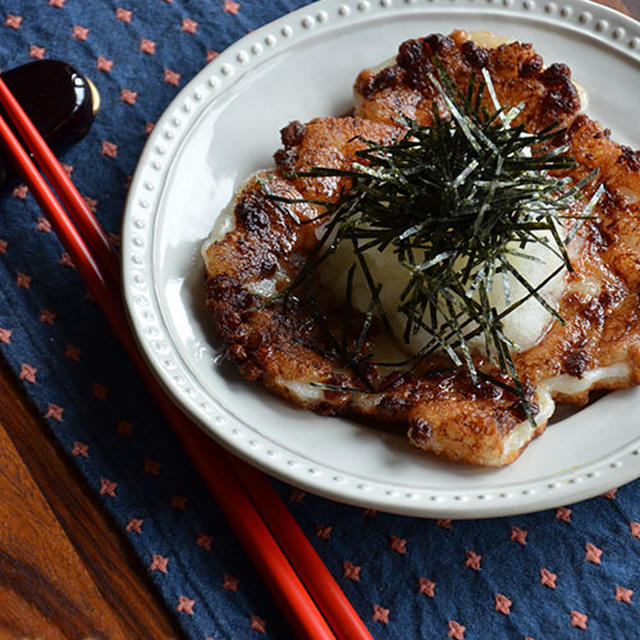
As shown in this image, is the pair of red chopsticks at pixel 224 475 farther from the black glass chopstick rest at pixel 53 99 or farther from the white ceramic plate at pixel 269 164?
the white ceramic plate at pixel 269 164

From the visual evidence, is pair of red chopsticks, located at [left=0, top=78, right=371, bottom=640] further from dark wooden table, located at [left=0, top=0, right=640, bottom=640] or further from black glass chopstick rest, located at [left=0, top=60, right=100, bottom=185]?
dark wooden table, located at [left=0, top=0, right=640, bottom=640]

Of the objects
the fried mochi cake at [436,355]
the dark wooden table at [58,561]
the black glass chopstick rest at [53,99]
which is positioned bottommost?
the dark wooden table at [58,561]

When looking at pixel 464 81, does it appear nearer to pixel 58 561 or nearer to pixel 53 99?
pixel 53 99

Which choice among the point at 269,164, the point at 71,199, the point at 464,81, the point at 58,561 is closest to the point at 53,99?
the point at 71,199

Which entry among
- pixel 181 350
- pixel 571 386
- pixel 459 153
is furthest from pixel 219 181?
pixel 571 386

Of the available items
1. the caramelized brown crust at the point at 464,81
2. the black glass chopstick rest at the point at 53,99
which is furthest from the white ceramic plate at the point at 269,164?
the black glass chopstick rest at the point at 53,99

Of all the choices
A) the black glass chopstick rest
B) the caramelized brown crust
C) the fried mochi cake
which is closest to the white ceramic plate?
the fried mochi cake
